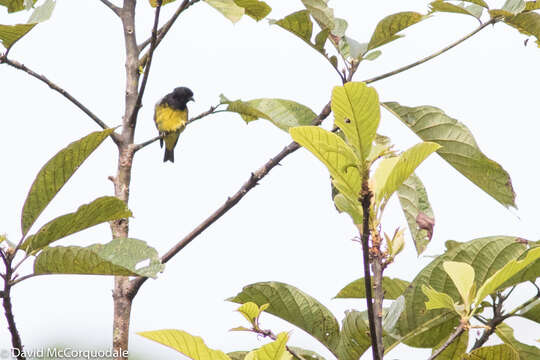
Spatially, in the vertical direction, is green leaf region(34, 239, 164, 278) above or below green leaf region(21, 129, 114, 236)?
below

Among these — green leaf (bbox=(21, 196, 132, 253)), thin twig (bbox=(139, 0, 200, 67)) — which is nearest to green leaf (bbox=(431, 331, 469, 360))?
green leaf (bbox=(21, 196, 132, 253))

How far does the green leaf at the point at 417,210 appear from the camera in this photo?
1712 millimetres

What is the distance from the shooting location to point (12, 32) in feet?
5.73

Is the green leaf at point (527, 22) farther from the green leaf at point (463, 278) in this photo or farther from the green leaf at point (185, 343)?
the green leaf at point (185, 343)

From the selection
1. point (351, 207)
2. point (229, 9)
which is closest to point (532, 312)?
point (351, 207)

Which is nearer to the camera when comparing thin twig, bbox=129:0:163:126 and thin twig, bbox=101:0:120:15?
thin twig, bbox=129:0:163:126

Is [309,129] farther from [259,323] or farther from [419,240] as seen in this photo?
[419,240]

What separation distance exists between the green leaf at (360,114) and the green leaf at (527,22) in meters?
1.12

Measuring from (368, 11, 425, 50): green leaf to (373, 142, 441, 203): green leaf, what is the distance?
2.73 feet

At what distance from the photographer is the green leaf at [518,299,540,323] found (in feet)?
5.41

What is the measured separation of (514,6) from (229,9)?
2.86 feet

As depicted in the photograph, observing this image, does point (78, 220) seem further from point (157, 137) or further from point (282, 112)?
point (282, 112)

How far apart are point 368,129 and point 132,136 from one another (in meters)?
0.91

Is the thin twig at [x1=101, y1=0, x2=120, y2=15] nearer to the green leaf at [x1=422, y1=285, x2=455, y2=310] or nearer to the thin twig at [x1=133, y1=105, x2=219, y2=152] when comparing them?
the thin twig at [x1=133, y1=105, x2=219, y2=152]
